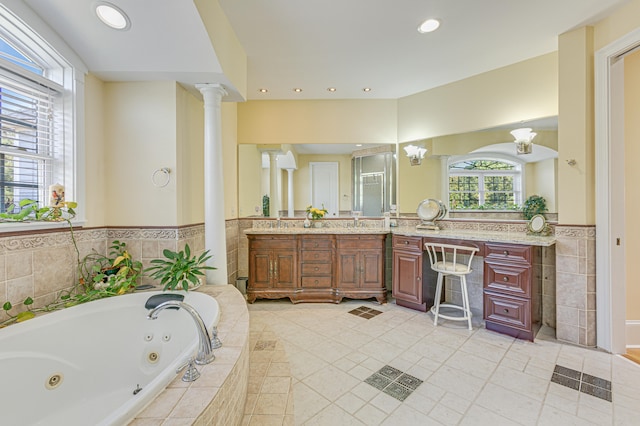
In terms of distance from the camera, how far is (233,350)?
1348 millimetres

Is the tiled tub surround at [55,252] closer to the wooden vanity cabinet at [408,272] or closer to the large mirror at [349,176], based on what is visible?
the large mirror at [349,176]

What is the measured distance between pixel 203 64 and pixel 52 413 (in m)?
2.45

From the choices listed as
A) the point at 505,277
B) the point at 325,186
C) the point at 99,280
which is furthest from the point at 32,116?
the point at 505,277

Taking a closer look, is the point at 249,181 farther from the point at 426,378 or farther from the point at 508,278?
the point at 508,278

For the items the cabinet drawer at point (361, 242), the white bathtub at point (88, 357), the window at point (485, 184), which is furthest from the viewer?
the cabinet drawer at point (361, 242)

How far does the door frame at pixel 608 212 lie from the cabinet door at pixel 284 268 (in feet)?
9.36

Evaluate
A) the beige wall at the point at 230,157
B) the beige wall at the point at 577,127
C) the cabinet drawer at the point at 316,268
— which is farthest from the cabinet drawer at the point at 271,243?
the beige wall at the point at 577,127

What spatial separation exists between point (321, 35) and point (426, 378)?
2881mm

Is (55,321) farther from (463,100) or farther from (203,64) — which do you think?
(463,100)

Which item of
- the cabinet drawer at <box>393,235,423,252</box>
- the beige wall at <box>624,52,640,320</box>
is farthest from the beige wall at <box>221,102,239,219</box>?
the beige wall at <box>624,52,640,320</box>

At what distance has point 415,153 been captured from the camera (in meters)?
3.56

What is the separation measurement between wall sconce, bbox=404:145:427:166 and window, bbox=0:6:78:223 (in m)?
3.45

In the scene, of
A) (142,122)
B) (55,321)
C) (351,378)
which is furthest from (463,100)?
(55,321)

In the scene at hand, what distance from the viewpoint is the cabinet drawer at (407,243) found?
301 centimetres
